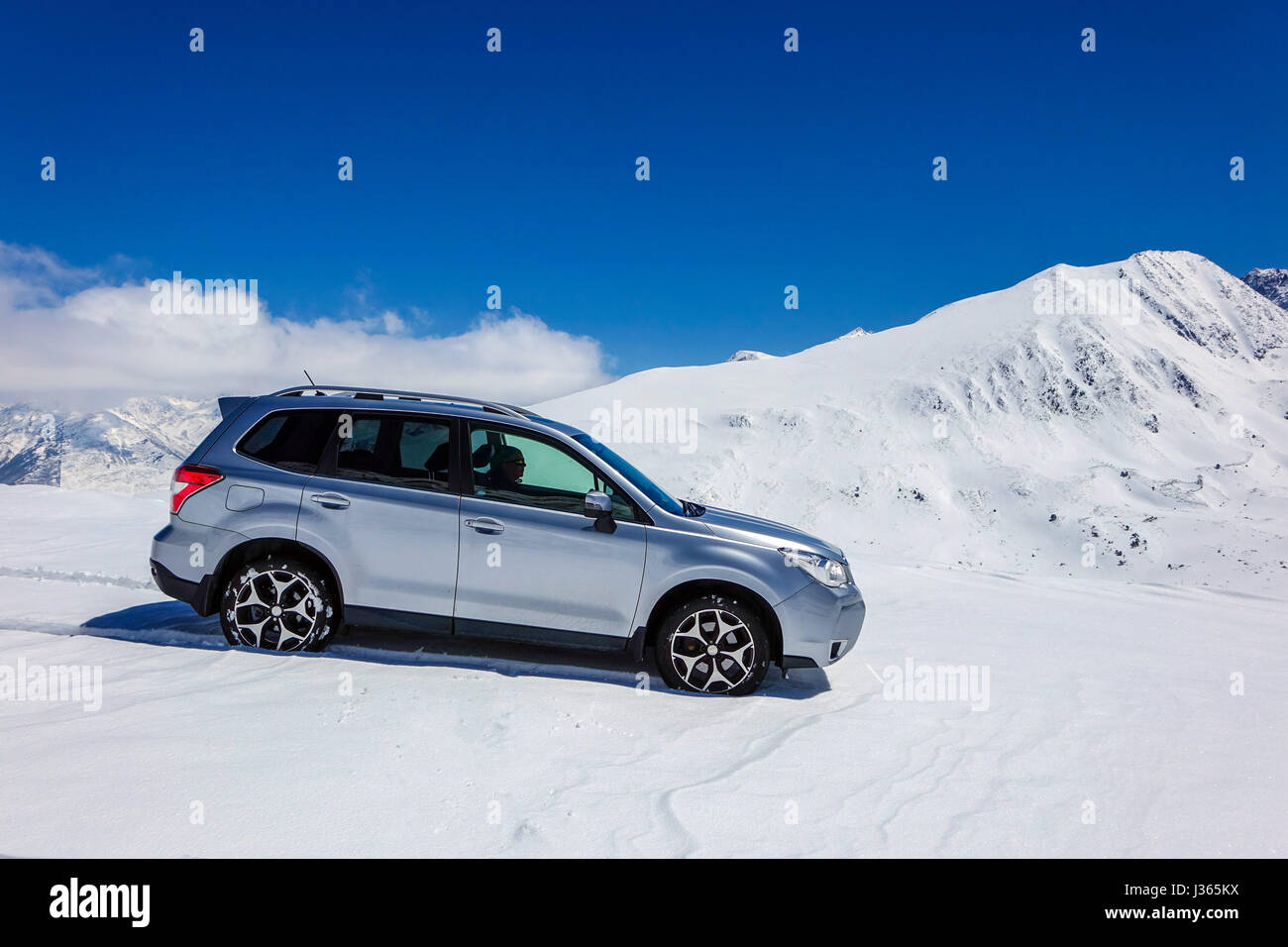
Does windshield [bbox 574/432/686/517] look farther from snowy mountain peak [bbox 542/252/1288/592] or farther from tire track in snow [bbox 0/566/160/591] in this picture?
snowy mountain peak [bbox 542/252/1288/592]

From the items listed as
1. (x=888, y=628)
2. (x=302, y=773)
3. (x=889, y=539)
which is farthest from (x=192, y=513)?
(x=889, y=539)

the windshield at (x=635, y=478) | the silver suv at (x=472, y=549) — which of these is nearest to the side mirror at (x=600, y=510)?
the silver suv at (x=472, y=549)

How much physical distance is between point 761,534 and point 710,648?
0.83 m

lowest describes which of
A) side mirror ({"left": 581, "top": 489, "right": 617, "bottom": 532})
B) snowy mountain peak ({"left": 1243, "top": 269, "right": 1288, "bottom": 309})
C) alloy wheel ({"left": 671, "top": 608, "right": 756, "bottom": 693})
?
alloy wheel ({"left": 671, "top": 608, "right": 756, "bottom": 693})

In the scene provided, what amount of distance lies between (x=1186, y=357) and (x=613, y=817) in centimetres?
6935

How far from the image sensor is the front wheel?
4.82 meters

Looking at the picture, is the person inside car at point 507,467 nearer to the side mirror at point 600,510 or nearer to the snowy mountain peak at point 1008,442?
the side mirror at point 600,510

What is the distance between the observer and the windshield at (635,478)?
5.15 metres

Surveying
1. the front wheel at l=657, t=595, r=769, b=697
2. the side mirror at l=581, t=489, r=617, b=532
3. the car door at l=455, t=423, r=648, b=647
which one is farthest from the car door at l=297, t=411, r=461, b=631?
the front wheel at l=657, t=595, r=769, b=697

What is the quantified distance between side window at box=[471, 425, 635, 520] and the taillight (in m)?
1.82

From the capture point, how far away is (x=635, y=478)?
529cm

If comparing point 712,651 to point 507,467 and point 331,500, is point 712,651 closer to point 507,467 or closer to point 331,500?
point 507,467

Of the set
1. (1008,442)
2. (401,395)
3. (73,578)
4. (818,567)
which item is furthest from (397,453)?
(1008,442)
